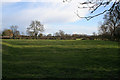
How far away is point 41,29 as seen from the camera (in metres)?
17.0

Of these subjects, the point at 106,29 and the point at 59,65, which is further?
the point at 106,29

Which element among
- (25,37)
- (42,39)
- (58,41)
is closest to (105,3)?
(58,41)

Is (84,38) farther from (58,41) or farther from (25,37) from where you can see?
(25,37)

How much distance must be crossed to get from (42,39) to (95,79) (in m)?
18.0

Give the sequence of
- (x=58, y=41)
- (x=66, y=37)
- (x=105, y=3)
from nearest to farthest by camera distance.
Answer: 1. (x=105, y=3)
2. (x=58, y=41)
3. (x=66, y=37)

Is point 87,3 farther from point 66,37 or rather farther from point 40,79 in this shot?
point 66,37

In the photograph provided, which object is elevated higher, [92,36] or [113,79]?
[92,36]

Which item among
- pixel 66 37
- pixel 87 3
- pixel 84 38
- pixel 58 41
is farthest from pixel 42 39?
pixel 87 3

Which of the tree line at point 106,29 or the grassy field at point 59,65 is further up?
the tree line at point 106,29

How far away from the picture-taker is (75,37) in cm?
2355

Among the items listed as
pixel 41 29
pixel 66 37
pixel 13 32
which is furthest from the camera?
pixel 13 32

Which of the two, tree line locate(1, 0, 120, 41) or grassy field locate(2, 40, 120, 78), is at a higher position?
tree line locate(1, 0, 120, 41)

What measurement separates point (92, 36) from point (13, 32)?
1846 centimetres

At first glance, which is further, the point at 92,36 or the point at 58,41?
the point at 92,36
